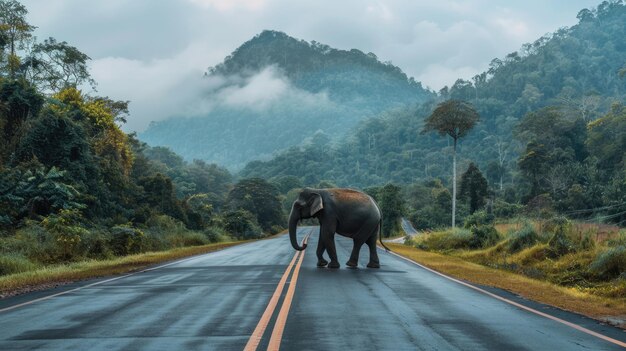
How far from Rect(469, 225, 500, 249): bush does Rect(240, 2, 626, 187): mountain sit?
3849 inches

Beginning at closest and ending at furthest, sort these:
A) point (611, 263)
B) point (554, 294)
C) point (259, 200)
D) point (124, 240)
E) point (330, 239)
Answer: point (554, 294) → point (611, 263) → point (330, 239) → point (124, 240) → point (259, 200)

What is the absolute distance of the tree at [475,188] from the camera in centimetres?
7025

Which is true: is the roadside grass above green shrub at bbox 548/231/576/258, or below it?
below

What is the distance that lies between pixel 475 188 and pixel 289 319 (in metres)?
64.3

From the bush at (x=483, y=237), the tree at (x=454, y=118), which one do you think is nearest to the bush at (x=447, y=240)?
the bush at (x=483, y=237)

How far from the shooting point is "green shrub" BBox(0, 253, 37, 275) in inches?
725

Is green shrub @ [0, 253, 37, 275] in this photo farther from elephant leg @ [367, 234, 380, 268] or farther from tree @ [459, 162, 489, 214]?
tree @ [459, 162, 489, 214]

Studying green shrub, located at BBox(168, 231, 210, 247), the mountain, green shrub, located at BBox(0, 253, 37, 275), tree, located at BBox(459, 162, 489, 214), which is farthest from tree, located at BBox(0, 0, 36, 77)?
the mountain

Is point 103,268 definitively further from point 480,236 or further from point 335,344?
point 480,236

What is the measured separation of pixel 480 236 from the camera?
31.1m

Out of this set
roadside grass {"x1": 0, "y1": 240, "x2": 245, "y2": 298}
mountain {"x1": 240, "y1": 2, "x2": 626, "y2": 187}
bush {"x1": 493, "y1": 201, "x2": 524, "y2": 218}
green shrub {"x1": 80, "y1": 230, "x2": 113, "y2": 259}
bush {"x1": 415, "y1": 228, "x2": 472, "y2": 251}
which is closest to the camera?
roadside grass {"x1": 0, "y1": 240, "x2": 245, "y2": 298}

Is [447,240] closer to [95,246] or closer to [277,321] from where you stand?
[95,246]

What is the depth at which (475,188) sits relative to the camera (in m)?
70.2

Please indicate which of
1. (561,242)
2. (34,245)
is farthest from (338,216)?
(34,245)
